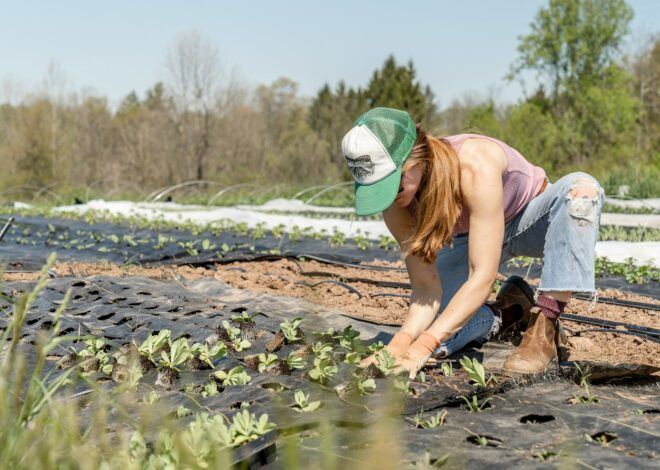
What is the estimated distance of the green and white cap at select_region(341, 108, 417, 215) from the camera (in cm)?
253

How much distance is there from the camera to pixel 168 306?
3.98 metres

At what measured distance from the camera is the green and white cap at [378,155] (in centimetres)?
253

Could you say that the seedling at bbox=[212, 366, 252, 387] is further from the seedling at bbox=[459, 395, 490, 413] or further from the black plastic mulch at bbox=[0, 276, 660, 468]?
the seedling at bbox=[459, 395, 490, 413]

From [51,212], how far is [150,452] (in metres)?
12.4

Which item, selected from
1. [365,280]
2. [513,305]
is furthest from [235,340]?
[365,280]

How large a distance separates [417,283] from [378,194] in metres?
0.64

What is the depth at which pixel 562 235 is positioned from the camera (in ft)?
9.68

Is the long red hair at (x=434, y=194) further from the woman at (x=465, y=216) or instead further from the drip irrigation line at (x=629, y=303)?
the drip irrigation line at (x=629, y=303)

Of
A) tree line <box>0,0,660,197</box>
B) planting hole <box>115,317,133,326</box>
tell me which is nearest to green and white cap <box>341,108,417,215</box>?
planting hole <box>115,317,133,326</box>

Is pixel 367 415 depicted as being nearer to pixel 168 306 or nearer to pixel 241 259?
pixel 168 306

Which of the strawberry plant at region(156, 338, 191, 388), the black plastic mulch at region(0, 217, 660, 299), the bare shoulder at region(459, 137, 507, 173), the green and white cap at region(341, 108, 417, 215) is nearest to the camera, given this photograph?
the green and white cap at region(341, 108, 417, 215)

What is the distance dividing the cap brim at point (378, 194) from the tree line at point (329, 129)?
16032mm

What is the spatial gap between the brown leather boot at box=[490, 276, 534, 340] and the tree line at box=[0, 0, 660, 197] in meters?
15.4

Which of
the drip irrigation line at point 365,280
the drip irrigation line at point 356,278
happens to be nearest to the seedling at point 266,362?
the drip irrigation line at point 356,278
